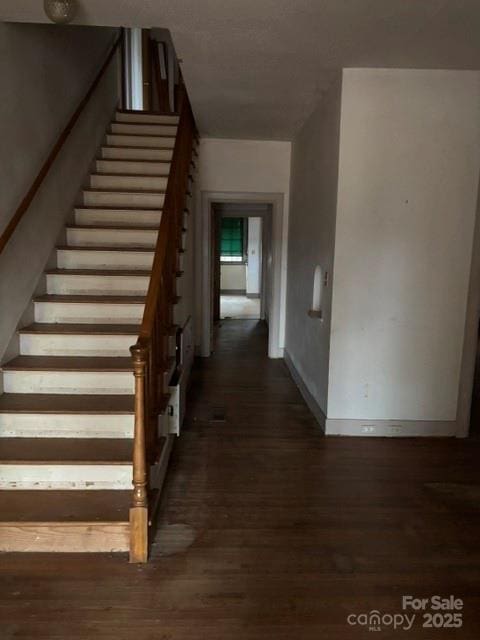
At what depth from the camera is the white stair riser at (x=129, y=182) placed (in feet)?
14.6

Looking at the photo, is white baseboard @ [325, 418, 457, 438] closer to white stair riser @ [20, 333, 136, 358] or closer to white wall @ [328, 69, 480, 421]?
white wall @ [328, 69, 480, 421]

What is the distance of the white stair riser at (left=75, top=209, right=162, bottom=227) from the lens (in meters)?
4.07

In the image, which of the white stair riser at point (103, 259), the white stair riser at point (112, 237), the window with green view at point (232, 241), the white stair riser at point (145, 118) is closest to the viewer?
the white stair riser at point (103, 259)

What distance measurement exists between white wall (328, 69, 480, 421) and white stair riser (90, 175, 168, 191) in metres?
1.98

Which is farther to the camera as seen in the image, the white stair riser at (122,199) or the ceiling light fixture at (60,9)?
the white stair riser at (122,199)

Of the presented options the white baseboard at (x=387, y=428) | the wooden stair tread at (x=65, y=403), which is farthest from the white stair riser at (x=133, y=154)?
the white baseboard at (x=387, y=428)

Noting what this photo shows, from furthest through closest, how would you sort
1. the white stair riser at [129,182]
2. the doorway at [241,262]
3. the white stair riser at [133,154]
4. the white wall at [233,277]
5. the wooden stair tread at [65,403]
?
1. the white wall at [233,277]
2. the doorway at [241,262]
3. the white stair riser at [133,154]
4. the white stair riser at [129,182]
5. the wooden stair tread at [65,403]

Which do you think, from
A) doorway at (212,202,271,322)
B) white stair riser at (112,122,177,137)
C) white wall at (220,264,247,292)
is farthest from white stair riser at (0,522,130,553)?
white wall at (220,264,247,292)

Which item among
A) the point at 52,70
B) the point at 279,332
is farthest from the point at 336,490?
the point at 52,70

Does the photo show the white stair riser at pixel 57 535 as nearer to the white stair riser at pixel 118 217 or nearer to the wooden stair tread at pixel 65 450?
the wooden stair tread at pixel 65 450

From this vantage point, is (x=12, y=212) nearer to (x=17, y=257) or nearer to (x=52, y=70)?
(x=17, y=257)

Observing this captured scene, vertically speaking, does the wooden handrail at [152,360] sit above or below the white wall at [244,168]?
below

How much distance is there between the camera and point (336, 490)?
279 centimetres

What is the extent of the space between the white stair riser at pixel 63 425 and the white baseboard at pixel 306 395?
67.2 inches
